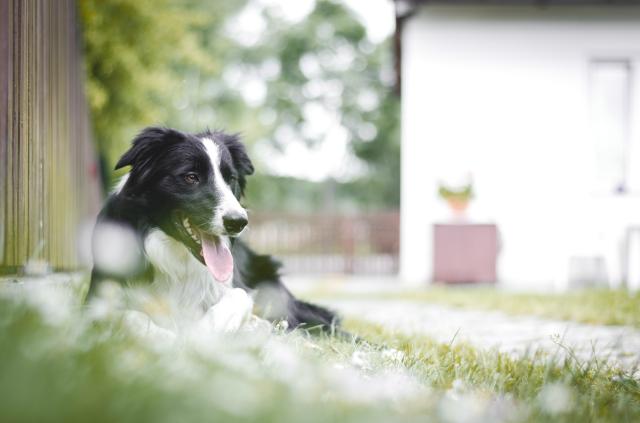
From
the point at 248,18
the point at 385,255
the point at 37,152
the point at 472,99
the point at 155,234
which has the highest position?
the point at 248,18

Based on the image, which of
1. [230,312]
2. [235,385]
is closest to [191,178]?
[230,312]

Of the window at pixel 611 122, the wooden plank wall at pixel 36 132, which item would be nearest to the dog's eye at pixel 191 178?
the wooden plank wall at pixel 36 132

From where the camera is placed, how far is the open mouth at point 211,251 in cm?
284

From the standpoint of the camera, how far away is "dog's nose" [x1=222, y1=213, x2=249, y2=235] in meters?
2.81

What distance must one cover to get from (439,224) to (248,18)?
1841cm

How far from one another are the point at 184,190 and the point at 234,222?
31 cm

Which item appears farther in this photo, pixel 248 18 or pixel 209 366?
pixel 248 18

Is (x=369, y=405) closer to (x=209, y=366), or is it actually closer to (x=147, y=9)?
(x=209, y=366)

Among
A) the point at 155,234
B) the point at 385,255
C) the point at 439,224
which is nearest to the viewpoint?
the point at 155,234

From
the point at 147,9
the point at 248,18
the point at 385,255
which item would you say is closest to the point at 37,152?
the point at 147,9

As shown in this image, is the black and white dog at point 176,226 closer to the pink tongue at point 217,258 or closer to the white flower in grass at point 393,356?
the pink tongue at point 217,258

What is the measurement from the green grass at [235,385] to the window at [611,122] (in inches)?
298

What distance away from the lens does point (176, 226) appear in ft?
9.75

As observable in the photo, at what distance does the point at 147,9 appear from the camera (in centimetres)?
1145
